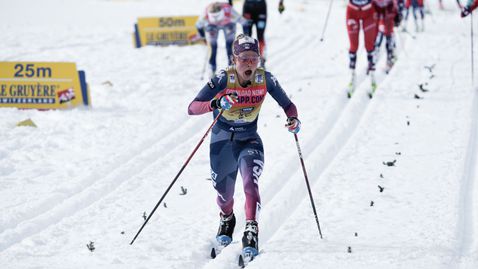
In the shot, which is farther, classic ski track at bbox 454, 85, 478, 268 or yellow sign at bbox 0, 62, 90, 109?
yellow sign at bbox 0, 62, 90, 109

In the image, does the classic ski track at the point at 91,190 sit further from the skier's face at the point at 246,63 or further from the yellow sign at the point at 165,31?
the yellow sign at the point at 165,31

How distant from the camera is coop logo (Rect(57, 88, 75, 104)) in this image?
451 inches

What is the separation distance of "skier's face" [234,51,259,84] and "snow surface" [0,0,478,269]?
1.77 metres

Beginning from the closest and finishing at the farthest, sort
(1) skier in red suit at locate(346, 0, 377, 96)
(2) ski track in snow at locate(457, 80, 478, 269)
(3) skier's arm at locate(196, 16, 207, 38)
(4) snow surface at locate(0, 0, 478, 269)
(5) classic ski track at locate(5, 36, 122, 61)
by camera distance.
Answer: (2) ski track in snow at locate(457, 80, 478, 269), (4) snow surface at locate(0, 0, 478, 269), (1) skier in red suit at locate(346, 0, 377, 96), (3) skier's arm at locate(196, 16, 207, 38), (5) classic ski track at locate(5, 36, 122, 61)

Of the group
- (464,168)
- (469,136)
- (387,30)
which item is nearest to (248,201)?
(464,168)

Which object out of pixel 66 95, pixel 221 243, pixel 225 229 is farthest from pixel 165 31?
pixel 221 243

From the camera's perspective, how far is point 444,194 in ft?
22.4

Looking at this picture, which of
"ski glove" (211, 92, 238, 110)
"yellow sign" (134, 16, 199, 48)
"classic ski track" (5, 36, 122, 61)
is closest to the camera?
"ski glove" (211, 92, 238, 110)

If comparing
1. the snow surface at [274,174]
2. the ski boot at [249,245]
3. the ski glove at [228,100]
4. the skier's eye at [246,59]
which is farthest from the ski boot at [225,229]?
the skier's eye at [246,59]

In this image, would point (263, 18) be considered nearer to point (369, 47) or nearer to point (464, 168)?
point (369, 47)

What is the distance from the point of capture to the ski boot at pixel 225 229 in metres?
5.76

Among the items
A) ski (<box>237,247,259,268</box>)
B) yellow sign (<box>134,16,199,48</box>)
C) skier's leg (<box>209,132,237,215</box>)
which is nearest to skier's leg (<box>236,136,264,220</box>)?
skier's leg (<box>209,132,237,215</box>)

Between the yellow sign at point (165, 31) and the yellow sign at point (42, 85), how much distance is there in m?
7.09

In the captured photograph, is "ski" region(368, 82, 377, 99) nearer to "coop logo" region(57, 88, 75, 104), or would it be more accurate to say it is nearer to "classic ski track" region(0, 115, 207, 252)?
"classic ski track" region(0, 115, 207, 252)
